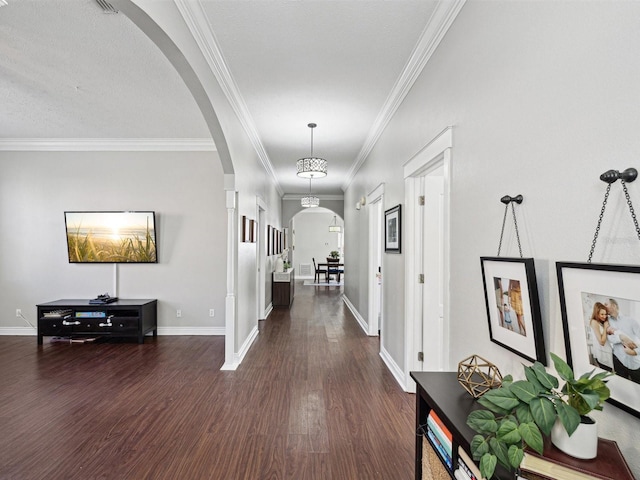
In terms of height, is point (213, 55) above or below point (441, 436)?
above

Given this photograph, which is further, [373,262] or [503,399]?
[373,262]

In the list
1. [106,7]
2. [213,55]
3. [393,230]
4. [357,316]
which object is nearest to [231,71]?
[213,55]

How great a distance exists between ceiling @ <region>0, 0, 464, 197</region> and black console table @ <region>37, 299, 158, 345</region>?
245cm

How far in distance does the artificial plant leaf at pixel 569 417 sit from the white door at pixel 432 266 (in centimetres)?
218

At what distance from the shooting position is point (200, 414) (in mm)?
2793

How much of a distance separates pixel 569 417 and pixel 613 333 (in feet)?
0.98

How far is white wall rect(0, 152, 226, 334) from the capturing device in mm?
5207

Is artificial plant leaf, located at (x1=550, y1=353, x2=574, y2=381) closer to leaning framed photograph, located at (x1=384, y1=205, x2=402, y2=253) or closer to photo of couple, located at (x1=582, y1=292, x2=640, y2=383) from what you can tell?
photo of couple, located at (x1=582, y1=292, x2=640, y2=383)

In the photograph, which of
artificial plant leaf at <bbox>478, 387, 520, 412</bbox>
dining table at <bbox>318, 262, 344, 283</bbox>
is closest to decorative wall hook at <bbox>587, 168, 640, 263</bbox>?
artificial plant leaf at <bbox>478, 387, 520, 412</bbox>

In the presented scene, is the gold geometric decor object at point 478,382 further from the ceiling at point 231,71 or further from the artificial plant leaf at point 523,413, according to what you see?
the ceiling at point 231,71

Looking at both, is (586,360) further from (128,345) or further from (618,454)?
(128,345)

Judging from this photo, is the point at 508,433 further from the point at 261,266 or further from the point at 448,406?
the point at 261,266

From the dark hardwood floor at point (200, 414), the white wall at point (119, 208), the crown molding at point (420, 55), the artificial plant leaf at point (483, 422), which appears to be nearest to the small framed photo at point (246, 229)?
the white wall at point (119, 208)

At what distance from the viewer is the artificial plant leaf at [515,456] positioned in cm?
83
